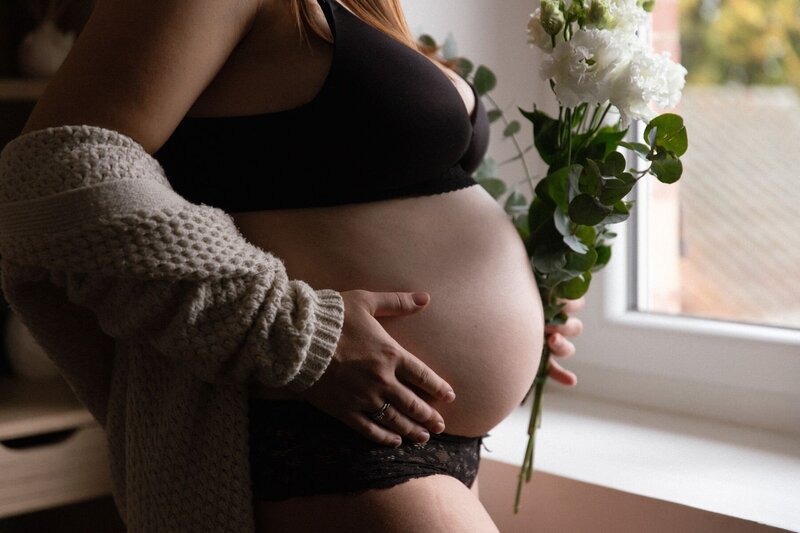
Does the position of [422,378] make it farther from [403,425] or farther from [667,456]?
[667,456]

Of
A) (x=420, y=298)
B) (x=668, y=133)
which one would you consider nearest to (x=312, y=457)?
(x=420, y=298)

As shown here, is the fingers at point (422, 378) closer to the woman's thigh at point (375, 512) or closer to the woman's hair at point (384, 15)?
the woman's thigh at point (375, 512)

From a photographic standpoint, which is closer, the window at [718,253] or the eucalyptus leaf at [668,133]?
the eucalyptus leaf at [668,133]

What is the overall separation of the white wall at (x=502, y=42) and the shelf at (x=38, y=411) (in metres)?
0.88

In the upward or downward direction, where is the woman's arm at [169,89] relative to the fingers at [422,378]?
upward

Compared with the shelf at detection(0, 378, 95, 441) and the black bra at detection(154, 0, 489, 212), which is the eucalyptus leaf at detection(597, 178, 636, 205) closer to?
the black bra at detection(154, 0, 489, 212)

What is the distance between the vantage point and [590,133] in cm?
101

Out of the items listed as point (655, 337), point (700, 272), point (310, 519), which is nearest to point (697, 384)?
point (655, 337)

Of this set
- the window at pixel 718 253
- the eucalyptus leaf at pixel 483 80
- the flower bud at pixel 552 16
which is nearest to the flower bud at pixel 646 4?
the flower bud at pixel 552 16

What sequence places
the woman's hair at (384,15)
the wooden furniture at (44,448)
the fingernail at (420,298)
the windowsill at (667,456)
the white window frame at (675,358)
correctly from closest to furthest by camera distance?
the fingernail at (420,298), the woman's hair at (384,15), the windowsill at (667,456), the wooden furniture at (44,448), the white window frame at (675,358)

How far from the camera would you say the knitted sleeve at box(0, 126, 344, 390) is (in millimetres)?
730

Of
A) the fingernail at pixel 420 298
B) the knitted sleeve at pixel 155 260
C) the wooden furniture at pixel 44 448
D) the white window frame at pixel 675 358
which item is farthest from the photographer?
the white window frame at pixel 675 358

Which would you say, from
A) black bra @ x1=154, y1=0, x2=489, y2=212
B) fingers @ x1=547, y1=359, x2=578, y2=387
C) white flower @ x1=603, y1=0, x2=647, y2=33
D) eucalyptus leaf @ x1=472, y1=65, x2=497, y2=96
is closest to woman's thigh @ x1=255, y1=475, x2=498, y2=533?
black bra @ x1=154, y1=0, x2=489, y2=212

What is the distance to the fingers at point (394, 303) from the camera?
0.81m
